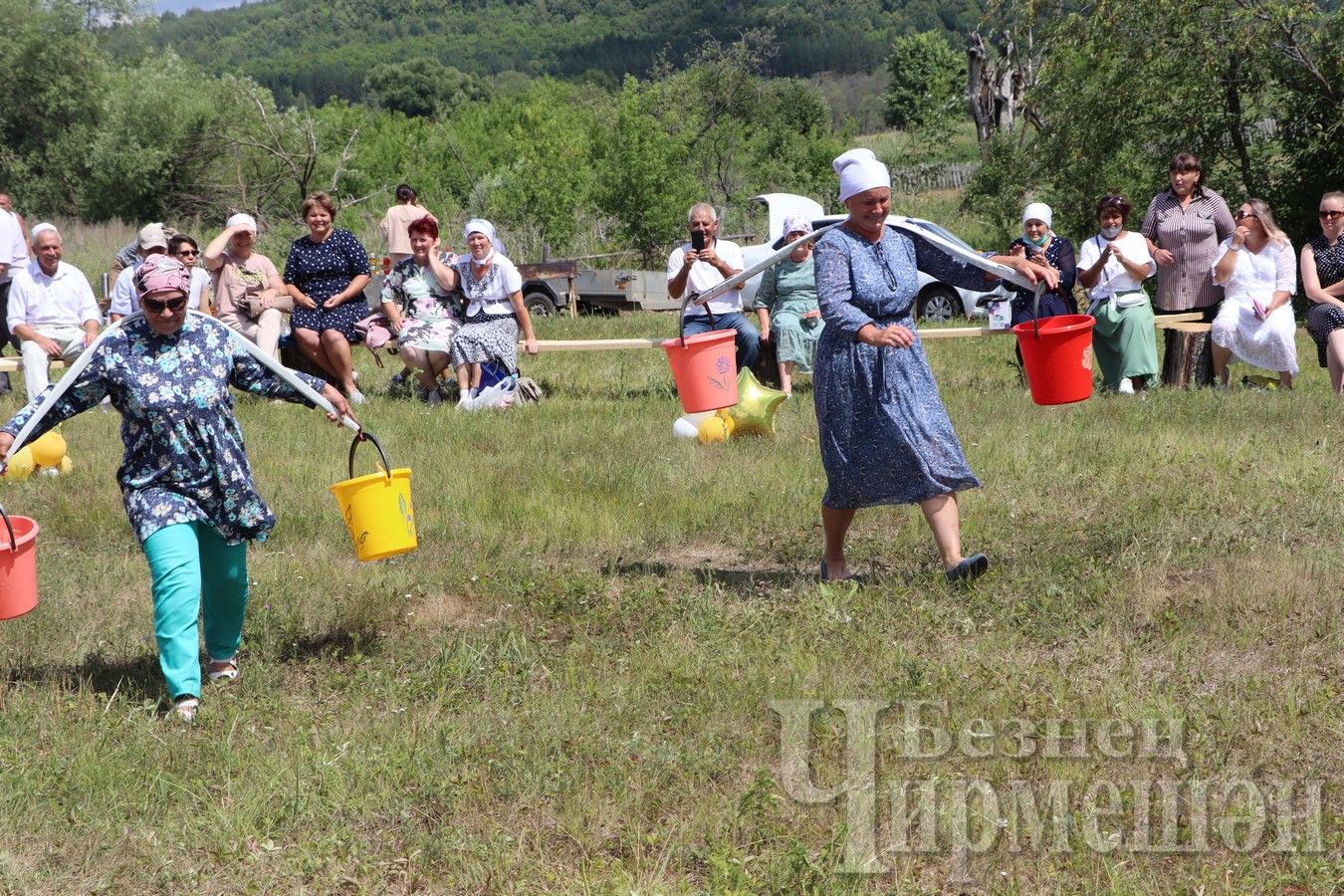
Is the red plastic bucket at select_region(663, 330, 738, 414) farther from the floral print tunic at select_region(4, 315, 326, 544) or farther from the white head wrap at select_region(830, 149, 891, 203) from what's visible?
the floral print tunic at select_region(4, 315, 326, 544)

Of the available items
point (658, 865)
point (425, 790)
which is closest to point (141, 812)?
point (425, 790)

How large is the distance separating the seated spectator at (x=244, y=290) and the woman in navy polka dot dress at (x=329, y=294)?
17 centimetres

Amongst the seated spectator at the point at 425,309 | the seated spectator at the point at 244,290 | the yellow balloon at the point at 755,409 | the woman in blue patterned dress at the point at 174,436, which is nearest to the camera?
the woman in blue patterned dress at the point at 174,436

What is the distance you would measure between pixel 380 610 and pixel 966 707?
288cm

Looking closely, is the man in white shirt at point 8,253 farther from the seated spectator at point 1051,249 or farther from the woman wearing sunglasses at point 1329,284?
the woman wearing sunglasses at point 1329,284

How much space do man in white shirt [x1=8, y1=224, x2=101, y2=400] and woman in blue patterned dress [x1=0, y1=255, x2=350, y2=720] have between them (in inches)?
264

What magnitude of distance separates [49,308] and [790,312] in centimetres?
625

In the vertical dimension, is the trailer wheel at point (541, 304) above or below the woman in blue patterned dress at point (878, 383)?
below

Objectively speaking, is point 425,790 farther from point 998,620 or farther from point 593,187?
point 593,187

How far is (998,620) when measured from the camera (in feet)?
19.1

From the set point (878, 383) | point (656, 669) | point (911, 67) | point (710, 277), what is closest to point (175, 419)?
point (656, 669)

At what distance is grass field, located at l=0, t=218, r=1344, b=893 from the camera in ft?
13.3

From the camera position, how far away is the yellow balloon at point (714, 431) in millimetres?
9930

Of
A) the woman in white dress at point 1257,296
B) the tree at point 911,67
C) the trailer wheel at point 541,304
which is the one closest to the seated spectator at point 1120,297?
the woman in white dress at point 1257,296
